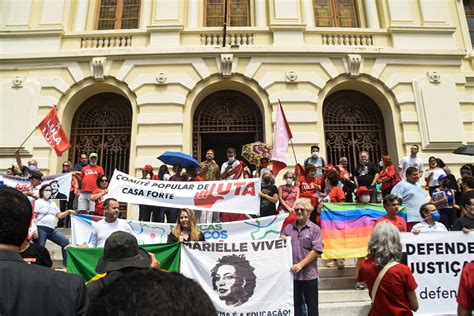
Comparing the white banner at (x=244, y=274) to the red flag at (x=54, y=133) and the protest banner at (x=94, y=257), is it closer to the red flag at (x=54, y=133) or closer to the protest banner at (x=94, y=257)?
the protest banner at (x=94, y=257)

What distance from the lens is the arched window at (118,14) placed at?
14.5 metres

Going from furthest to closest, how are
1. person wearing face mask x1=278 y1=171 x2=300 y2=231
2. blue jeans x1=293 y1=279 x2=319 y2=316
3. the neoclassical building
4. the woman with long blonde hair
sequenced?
the neoclassical building → person wearing face mask x1=278 y1=171 x2=300 y2=231 → the woman with long blonde hair → blue jeans x1=293 y1=279 x2=319 y2=316

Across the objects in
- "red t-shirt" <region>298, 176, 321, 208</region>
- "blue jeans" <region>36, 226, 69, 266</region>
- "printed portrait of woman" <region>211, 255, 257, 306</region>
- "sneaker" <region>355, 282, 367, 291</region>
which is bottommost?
"sneaker" <region>355, 282, 367, 291</region>

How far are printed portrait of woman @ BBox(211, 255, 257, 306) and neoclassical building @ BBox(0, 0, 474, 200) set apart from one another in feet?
23.5

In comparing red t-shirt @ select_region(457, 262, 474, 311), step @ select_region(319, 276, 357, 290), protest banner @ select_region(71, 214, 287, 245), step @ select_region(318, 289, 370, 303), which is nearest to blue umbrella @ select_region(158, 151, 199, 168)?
protest banner @ select_region(71, 214, 287, 245)

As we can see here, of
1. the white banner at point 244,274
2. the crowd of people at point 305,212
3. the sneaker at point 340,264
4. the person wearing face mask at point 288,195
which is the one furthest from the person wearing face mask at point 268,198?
the white banner at point 244,274

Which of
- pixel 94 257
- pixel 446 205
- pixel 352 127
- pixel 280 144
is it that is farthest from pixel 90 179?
pixel 352 127

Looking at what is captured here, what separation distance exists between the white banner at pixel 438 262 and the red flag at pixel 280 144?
442cm

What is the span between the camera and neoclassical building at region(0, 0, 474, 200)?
41.5 feet

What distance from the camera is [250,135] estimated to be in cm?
1368

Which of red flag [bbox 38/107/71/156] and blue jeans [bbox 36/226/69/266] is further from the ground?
red flag [bbox 38/107/71/156]

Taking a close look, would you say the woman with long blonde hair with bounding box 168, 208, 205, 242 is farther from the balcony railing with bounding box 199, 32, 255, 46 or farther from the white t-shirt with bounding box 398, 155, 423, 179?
the balcony railing with bounding box 199, 32, 255, 46

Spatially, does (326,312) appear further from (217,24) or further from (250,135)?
(217,24)

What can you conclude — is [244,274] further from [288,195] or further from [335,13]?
[335,13]
